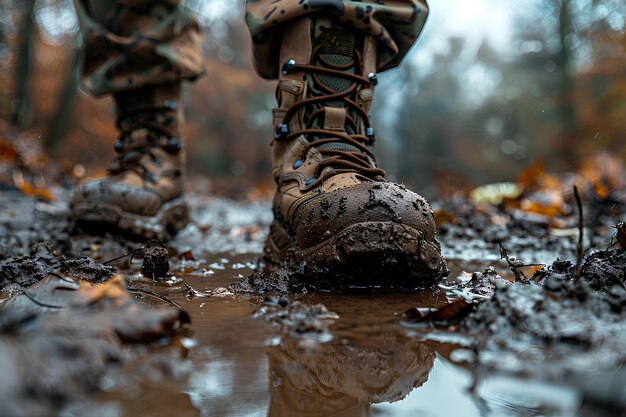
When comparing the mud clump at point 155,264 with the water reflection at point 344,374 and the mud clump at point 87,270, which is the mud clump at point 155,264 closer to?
the mud clump at point 87,270

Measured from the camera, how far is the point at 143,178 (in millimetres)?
1977

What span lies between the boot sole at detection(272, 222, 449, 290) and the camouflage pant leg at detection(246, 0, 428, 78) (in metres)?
0.73

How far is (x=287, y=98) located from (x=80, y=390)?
117 cm

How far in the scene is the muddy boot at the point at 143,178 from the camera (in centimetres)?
181

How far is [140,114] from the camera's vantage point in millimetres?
2133

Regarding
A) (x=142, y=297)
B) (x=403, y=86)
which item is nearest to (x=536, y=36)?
(x=403, y=86)

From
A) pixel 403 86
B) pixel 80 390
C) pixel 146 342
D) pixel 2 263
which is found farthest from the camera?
pixel 403 86

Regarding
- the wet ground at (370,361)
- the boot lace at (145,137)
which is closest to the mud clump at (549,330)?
the wet ground at (370,361)

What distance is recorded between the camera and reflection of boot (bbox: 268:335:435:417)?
0.55 metres

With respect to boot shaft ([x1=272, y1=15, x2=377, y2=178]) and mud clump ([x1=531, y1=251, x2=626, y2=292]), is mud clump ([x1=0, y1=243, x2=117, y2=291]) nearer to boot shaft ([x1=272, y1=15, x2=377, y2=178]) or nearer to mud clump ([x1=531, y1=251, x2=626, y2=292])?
boot shaft ([x1=272, y1=15, x2=377, y2=178])

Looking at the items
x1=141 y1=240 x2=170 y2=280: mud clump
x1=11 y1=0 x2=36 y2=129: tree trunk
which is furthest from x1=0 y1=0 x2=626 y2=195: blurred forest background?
x1=141 y1=240 x2=170 y2=280: mud clump

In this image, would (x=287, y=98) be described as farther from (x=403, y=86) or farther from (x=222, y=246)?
(x=403, y=86)

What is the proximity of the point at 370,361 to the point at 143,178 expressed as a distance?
156cm

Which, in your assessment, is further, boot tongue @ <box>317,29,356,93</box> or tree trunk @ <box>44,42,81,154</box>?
tree trunk @ <box>44,42,81,154</box>
